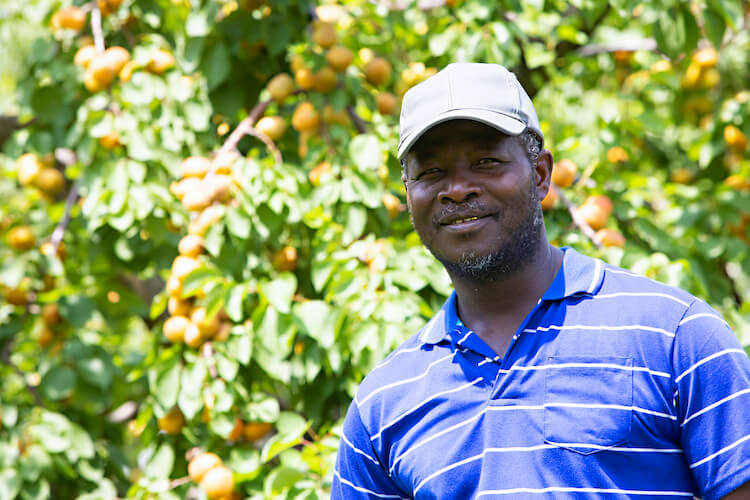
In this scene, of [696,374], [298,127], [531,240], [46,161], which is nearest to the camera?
[696,374]

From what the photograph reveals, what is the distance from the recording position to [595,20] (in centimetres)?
300

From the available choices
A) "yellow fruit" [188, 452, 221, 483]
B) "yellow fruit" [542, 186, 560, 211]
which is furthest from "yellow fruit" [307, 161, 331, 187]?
"yellow fruit" [188, 452, 221, 483]

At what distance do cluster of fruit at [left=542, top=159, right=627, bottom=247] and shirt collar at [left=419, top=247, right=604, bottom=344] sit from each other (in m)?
0.97

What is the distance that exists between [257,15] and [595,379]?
7.33 ft

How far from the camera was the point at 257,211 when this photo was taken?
97.9 inches

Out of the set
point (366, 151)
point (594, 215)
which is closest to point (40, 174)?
point (366, 151)

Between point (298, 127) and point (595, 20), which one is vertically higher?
point (595, 20)

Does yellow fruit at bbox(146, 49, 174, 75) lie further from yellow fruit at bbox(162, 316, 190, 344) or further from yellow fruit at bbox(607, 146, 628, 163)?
yellow fruit at bbox(607, 146, 628, 163)

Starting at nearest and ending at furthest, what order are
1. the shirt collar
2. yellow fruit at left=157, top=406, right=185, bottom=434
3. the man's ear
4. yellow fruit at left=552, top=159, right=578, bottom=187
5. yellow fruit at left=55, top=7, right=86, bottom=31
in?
1. the shirt collar
2. the man's ear
3. yellow fruit at left=552, top=159, right=578, bottom=187
4. yellow fruit at left=157, top=406, right=185, bottom=434
5. yellow fruit at left=55, top=7, right=86, bottom=31

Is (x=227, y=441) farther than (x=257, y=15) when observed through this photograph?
No

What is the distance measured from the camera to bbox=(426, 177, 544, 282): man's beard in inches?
53.4

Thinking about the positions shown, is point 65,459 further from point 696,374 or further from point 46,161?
point 696,374

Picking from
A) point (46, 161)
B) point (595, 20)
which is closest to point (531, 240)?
point (595, 20)

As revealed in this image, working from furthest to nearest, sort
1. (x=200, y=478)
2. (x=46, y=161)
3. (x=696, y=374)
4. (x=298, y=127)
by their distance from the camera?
(x=46, y=161)
(x=298, y=127)
(x=200, y=478)
(x=696, y=374)
